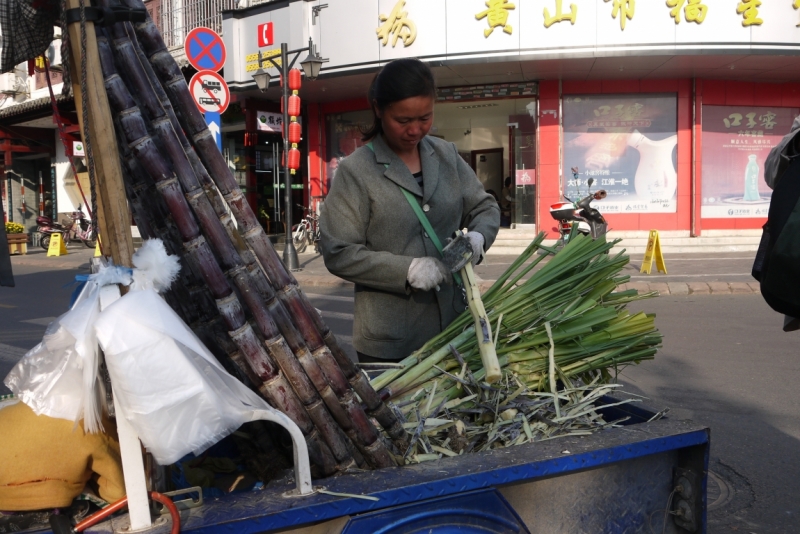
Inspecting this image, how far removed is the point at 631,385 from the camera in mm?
5191

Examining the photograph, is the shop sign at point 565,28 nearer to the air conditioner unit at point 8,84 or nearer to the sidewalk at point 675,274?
the sidewalk at point 675,274

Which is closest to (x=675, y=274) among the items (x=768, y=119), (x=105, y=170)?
(x=768, y=119)

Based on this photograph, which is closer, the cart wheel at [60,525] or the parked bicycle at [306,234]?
the cart wheel at [60,525]

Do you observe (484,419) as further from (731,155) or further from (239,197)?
(731,155)

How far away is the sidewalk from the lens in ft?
31.4

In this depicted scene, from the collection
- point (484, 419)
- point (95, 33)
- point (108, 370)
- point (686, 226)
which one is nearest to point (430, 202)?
point (484, 419)

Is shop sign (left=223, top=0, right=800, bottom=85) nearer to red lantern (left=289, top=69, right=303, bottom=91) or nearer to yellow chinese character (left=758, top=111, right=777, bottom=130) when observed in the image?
red lantern (left=289, top=69, right=303, bottom=91)

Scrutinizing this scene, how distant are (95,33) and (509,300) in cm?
153

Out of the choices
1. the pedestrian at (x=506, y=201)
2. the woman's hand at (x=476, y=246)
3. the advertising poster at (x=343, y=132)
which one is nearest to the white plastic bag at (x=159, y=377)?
the woman's hand at (x=476, y=246)

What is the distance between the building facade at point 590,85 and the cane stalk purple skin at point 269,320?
13.2m

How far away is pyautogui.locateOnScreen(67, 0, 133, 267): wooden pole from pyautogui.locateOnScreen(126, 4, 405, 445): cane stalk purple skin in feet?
1.11

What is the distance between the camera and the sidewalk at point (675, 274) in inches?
377

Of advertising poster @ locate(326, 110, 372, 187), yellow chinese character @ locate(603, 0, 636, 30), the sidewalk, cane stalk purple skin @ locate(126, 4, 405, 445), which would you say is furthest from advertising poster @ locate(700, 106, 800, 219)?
cane stalk purple skin @ locate(126, 4, 405, 445)

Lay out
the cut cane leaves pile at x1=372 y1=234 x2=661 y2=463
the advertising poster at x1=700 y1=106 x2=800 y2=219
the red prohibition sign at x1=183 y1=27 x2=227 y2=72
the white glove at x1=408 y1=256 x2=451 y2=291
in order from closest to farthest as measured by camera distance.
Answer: the cut cane leaves pile at x1=372 y1=234 x2=661 y2=463 → the white glove at x1=408 y1=256 x2=451 y2=291 → the red prohibition sign at x1=183 y1=27 x2=227 y2=72 → the advertising poster at x1=700 y1=106 x2=800 y2=219
